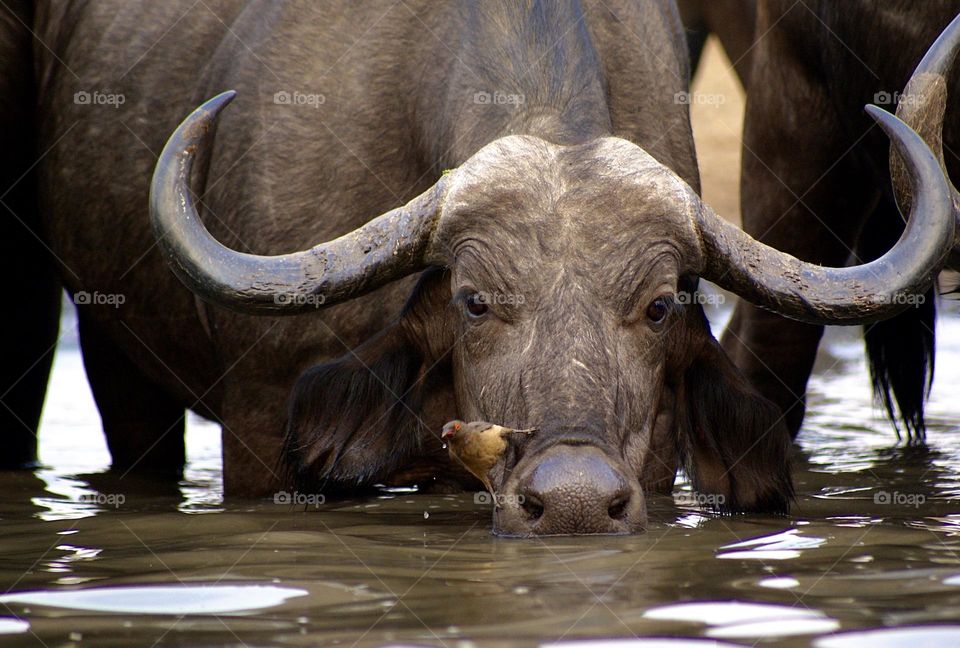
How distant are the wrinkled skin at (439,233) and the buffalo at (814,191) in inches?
44.0

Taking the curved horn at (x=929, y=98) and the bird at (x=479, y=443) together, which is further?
the curved horn at (x=929, y=98)

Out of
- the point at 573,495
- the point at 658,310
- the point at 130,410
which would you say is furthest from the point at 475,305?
the point at 130,410

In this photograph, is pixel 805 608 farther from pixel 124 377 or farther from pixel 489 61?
pixel 124 377

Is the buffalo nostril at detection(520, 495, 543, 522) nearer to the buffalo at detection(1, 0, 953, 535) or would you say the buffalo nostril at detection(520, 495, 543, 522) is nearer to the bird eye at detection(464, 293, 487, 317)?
the buffalo at detection(1, 0, 953, 535)

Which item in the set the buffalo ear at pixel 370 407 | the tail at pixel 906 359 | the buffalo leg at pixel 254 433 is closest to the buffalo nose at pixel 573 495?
the buffalo ear at pixel 370 407

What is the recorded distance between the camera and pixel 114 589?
163 inches

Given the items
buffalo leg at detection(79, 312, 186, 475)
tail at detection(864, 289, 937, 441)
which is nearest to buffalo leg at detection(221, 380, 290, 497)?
buffalo leg at detection(79, 312, 186, 475)

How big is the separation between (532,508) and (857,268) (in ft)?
4.52

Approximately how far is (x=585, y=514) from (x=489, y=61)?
199 centimetres

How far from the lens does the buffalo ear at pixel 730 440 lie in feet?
18.4

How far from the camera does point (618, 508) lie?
15.6 ft

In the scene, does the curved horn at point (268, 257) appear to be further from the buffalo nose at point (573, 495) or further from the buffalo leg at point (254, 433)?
the buffalo leg at point (254, 433)

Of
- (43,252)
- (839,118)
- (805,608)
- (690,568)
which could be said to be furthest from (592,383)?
(43,252)

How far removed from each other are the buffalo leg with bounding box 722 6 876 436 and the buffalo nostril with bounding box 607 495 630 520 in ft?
12.2
